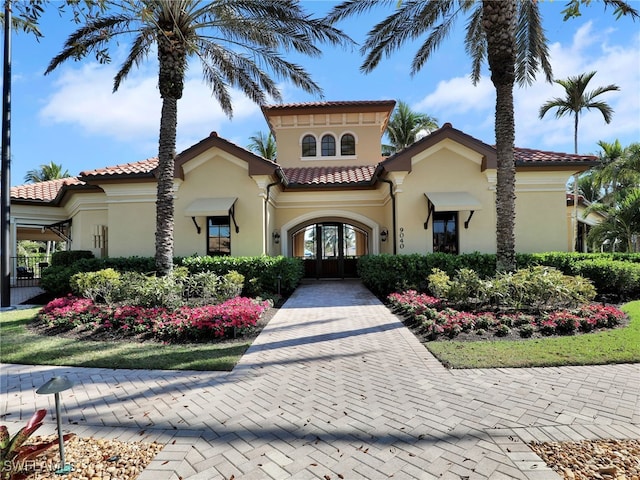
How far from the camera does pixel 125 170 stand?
50.0ft

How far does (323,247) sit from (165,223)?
10.1 m

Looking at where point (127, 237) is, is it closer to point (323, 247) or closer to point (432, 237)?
point (323, 247)

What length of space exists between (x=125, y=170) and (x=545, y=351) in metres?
16.7

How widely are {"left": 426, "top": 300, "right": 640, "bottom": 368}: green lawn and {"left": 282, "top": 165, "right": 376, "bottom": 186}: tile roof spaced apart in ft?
34.4

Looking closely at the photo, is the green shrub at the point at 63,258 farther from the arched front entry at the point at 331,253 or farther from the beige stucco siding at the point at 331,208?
the arched front entry at the point at 331,253

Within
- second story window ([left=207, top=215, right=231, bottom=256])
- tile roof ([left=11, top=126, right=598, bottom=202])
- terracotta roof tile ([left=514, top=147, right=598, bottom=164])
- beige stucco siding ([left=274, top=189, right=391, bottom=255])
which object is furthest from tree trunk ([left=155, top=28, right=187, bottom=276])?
terracotta roof tile ([left=514, top=147, right=598, bottom=164])

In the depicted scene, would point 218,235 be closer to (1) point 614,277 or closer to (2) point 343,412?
(2) point 343,412

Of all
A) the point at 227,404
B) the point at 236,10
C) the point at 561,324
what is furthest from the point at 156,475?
the point at 236,10

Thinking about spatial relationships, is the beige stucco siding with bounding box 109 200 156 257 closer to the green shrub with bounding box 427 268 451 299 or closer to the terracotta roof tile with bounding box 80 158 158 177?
the terracotta roof tile with bounding box 80 158 158 177

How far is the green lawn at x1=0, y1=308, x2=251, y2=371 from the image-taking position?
5.79m

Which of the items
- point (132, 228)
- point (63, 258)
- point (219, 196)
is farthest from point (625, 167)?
point (63, 258)

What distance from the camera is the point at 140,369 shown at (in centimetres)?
562

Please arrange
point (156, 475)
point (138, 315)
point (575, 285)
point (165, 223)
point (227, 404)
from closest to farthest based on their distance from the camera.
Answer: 1. point (156, 475)
2. point (227, 404)
3. point (138, 315)
4. point (575, 285)
5. point (165, 223)

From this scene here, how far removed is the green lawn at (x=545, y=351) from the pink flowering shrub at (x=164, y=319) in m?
4.13
